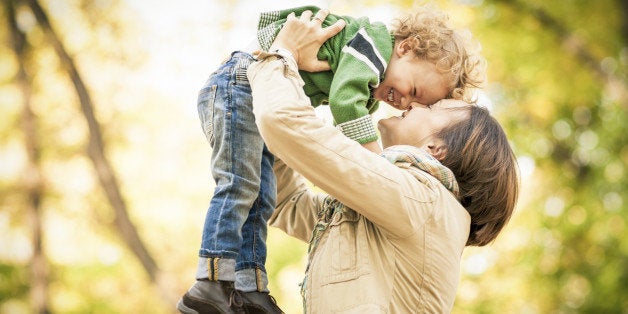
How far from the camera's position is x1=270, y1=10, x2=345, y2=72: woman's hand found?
2053mm

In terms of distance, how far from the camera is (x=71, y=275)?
12469 millimetres

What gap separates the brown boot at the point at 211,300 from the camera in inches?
75.4

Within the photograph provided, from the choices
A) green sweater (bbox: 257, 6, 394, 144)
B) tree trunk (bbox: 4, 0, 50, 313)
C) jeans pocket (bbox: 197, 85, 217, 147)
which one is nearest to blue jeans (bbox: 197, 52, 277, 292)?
jeans pocket (bbox: 197, 85, 217, 147)

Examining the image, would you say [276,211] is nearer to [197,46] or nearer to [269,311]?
[269,311]

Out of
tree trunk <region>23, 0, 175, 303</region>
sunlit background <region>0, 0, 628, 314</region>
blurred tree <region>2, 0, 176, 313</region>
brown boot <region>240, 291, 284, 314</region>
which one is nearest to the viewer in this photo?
brown boot <region>240, 291, 284, 314</region>

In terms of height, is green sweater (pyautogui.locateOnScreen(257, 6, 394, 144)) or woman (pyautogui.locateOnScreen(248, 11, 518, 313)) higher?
green sweater (pyautogui.locateOnScreen(257, 6, 394, 144))

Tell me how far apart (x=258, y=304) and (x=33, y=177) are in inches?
385

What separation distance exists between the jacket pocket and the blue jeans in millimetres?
264

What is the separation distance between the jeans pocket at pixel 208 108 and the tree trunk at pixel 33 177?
28.8 ft

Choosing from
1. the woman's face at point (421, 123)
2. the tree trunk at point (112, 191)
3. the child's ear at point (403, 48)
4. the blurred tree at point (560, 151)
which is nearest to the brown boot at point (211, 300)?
the woman's face at point (421, 123)

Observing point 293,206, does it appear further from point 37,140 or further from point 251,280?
point 37,140

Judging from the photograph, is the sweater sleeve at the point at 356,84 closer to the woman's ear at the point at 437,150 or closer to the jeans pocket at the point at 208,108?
the woman's ear at the point at 437,150

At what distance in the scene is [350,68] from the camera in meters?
2.05

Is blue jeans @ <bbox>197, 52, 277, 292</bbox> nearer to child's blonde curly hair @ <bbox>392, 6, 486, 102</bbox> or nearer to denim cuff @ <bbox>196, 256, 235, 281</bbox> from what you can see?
denim cuff @ <bbox>196, 256, 235, 281</bbox>
